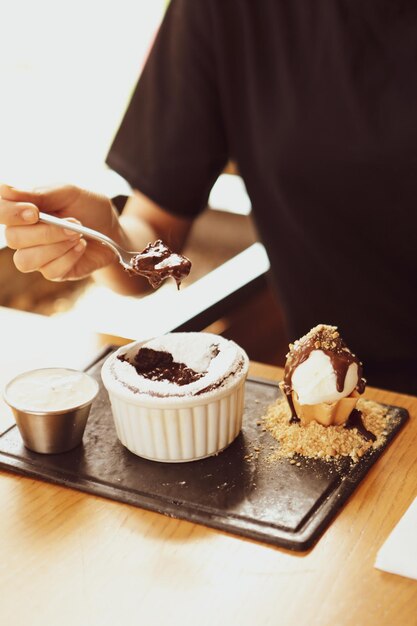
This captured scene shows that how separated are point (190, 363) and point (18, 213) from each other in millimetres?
406

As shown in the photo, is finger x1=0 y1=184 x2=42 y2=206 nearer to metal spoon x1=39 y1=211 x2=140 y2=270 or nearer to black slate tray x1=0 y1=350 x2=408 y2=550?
metal spoon x1=39 y1=211 x2=140 y2=270

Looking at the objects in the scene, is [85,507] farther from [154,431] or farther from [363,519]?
[363,519]

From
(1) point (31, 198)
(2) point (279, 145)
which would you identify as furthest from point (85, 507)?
(2) point (279, 145)

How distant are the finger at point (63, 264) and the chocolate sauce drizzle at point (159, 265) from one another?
23cm

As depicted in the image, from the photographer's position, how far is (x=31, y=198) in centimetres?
154

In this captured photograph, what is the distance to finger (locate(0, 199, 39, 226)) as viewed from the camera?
143cm

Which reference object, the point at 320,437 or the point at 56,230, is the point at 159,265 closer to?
the point at 56,230

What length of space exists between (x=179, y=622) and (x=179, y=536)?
0.17 m

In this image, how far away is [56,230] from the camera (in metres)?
1.50

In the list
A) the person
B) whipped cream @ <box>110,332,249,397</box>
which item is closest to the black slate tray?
whipped cream @ <box>110,332,249,397</box>

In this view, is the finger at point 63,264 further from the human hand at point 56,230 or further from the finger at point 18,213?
the finger at point 18,213

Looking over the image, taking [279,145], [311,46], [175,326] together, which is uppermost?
[311,46]

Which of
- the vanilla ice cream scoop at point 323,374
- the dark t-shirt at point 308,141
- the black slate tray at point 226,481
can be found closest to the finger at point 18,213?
the black slate tray at point 226,481

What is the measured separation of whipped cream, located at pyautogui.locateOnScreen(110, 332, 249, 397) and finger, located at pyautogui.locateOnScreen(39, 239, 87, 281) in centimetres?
27
